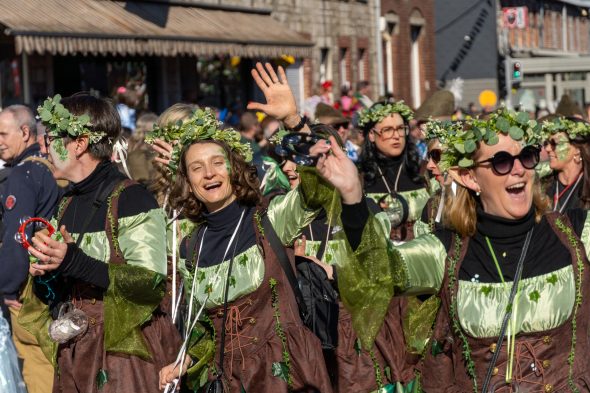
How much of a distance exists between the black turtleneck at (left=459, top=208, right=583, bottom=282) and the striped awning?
11229mm

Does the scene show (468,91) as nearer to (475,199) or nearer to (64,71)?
(64,71)

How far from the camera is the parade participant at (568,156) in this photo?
8.41 metres

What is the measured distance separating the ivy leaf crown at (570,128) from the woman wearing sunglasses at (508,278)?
3595 millimetres

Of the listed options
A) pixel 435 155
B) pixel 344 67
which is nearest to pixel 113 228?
pixel 435 155

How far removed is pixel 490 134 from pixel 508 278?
1.77ft

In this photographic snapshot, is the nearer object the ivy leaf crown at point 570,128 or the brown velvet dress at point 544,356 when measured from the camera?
the brown velvet dress at point 544,356

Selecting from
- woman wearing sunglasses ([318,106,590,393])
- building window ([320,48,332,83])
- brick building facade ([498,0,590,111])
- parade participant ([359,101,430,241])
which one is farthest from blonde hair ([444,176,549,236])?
building window ([320,48,332,83])

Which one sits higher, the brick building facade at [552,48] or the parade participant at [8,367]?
the brick building facade at [552,48]

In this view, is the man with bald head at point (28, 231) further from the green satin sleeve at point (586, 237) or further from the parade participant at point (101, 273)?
the green satin sleeve at point (586, 237)

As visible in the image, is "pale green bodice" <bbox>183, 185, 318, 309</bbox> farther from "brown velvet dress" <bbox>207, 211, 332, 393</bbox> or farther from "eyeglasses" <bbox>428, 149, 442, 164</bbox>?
"eyeglasses" <bbox>428, 149, 442, 164</bbox>

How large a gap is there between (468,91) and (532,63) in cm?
1250

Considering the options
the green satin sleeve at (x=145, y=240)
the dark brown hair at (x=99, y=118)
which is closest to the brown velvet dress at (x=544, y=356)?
the green satin sleeve at (x=145, y=240)

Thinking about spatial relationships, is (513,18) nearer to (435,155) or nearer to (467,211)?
(435,155)

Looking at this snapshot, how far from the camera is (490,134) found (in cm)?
488
